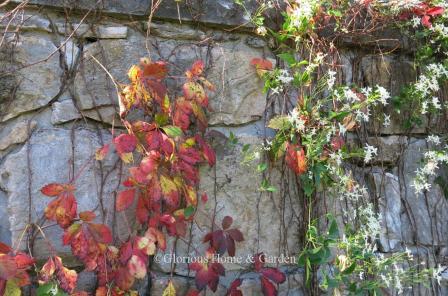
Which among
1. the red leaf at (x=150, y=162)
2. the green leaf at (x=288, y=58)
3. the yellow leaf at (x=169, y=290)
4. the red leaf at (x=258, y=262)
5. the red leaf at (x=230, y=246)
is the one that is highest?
the green leaf at (x=288, y=58)

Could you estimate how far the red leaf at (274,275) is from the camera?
58.6 inches

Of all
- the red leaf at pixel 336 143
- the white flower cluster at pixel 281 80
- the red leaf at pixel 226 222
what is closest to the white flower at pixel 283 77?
the white flower cluster at pixel 281 80

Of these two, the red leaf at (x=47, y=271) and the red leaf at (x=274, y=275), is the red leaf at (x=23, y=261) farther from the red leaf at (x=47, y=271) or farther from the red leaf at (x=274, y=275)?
the red leaf at (x=274, y=275)

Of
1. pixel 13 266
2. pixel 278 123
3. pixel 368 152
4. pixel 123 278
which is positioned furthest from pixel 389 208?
pixel 13 266

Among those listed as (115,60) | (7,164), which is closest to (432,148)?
(115,60)

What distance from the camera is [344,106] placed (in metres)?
1.59

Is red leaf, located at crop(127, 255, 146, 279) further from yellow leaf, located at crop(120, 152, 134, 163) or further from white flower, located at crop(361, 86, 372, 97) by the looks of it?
white flower, located at crop(361, 86, 372, 97)

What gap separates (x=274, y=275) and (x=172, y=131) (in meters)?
0.51

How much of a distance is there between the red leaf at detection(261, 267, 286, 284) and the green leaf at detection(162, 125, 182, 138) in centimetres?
47

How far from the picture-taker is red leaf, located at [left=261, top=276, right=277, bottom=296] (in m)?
1.48

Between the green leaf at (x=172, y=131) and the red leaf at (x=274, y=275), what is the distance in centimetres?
47

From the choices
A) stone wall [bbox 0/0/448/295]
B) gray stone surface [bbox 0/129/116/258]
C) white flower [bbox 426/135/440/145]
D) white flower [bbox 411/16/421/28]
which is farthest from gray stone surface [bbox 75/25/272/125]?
white flower [bbox 426/135/440/145]

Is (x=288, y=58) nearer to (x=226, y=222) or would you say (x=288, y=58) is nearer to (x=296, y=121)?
(x=296, y=121)

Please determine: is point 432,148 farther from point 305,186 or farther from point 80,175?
point 80,175
